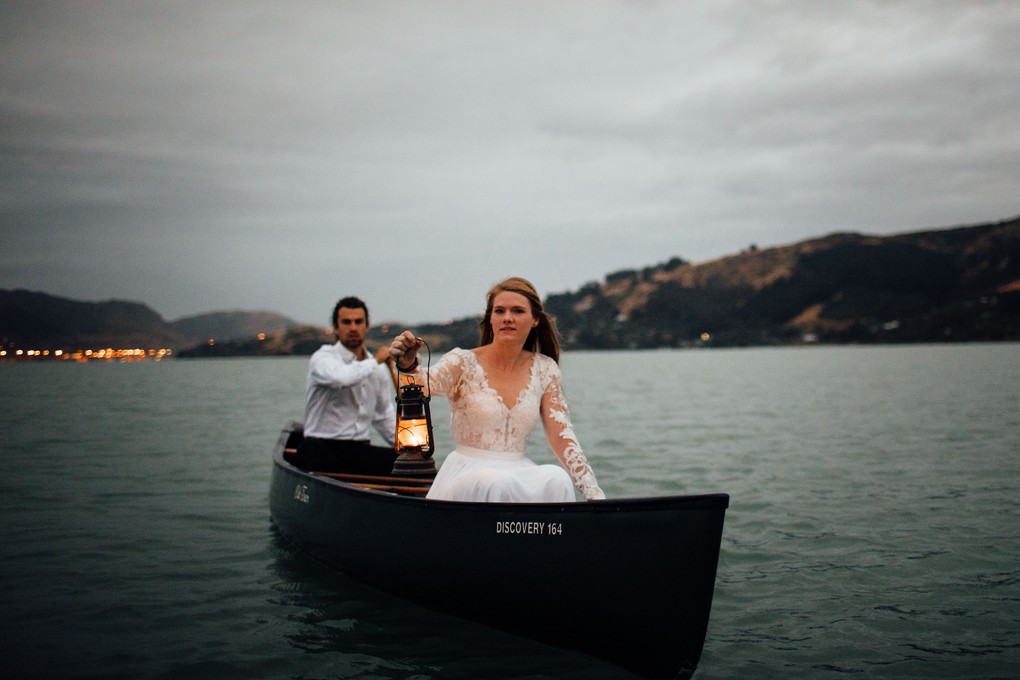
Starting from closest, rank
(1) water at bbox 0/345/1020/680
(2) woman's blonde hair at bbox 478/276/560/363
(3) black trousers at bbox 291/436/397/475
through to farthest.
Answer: (2) woman's blonde hair at bbox 478/276/560/363, (1) water at bbox 0/345/1020/680, (3) black trousers at bbox 291/436/397/475

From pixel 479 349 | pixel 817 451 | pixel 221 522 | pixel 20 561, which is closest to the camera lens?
pixel 479 349

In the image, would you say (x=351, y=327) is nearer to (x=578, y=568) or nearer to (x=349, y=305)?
(x=349, y=305)

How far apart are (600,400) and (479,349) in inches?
1232

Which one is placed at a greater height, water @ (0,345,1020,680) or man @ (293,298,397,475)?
man @ (293,298,397,475)

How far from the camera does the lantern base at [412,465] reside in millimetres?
6316

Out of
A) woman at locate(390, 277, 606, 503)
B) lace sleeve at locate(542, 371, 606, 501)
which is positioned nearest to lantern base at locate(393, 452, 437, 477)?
woman at locate(390, 277, 606, 503)

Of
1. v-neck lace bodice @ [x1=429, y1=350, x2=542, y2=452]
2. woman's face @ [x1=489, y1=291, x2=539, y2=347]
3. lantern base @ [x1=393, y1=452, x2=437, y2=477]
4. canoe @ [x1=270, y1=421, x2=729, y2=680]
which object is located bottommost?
canoe @ [x1=270, y1=421, x2=729, y2=680]

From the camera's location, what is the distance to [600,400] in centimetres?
3575

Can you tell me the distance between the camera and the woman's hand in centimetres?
446

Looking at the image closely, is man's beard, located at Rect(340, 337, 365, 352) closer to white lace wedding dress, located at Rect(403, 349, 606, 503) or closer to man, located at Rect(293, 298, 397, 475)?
man, located at Rect(293, 298, 397, 475)

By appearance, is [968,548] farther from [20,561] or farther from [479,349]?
[20,561]

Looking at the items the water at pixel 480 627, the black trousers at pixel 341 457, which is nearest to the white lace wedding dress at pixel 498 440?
the water at pixel 480 627

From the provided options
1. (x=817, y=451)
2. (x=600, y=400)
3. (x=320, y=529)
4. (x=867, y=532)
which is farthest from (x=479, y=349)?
(x=600, y=400)

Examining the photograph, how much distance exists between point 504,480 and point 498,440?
0.86 ft
